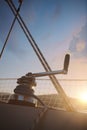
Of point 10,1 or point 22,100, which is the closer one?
point 22,100

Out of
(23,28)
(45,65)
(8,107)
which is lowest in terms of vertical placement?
(8,107)

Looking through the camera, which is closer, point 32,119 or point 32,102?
point 32,119

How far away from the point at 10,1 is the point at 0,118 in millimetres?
1558

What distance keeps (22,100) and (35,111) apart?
0.27 metres

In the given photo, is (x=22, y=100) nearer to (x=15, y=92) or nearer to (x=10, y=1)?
(x=15, y=92)

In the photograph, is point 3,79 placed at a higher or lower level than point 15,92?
higher

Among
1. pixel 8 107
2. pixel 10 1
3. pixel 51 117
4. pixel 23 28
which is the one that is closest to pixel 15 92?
pixel 8 107

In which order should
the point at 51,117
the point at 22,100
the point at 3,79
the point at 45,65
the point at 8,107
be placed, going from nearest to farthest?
the point at 51,117 < the point at 8,107 < the point at 22,100 < the point at 45,65 < the point at 3,79

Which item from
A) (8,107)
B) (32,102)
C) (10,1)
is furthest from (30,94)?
(10,1)

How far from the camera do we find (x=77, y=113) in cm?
96

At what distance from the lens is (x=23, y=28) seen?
2152 millimetres

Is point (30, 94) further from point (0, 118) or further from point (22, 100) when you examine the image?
point (0, 118)

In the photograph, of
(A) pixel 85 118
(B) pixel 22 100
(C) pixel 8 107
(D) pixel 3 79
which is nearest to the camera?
(A) pixel 85 118

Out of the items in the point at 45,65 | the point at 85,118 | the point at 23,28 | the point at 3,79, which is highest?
the point at 3,79
